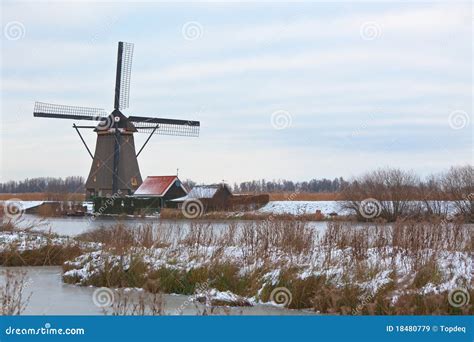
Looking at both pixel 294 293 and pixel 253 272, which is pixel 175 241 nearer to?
pixel 253 272

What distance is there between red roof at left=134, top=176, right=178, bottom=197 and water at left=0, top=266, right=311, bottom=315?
27440mm

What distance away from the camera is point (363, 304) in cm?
833

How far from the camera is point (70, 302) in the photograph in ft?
31.2

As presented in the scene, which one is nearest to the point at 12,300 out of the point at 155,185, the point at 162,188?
the point at 162,188

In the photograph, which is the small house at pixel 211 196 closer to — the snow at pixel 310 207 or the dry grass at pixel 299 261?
the snow at pixel 310 207

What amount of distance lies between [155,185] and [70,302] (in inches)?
1225

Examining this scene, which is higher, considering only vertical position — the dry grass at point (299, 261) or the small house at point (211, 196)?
the small house at point (211, 196)

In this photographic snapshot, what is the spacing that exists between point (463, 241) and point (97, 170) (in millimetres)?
29508

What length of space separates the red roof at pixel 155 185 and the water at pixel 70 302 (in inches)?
1080

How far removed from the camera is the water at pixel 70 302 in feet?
28.5

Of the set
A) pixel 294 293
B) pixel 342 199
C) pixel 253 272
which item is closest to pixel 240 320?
pixel 294 293

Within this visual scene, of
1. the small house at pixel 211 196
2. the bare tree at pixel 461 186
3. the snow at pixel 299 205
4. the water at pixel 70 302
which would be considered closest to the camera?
the water at pixel 70 302

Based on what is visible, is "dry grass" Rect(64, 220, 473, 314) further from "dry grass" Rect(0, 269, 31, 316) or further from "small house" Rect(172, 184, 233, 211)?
"small house" Rect(172, 184, 233, 211)

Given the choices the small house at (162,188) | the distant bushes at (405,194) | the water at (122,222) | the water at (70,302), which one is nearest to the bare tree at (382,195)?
the distant bushes at (405,194)
